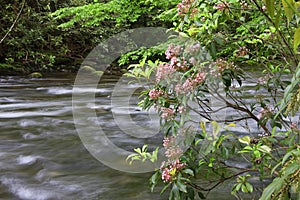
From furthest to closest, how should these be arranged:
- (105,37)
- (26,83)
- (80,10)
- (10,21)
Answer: (105,37)
(10,21)
(26,83)
(80,10)

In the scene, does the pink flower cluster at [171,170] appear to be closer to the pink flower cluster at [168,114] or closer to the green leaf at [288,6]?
the pink flower cluster at [168,114]

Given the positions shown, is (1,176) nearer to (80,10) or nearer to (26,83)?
(80,10)

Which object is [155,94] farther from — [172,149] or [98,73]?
[98,73]

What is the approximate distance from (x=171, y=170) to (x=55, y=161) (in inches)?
71.2

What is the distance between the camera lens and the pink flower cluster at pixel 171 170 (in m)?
1.47

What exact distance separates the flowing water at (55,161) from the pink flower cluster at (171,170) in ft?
2.97

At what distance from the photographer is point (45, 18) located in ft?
35.1

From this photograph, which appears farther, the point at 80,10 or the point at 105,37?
the point at 105,37

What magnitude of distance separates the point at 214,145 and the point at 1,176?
1.92 m

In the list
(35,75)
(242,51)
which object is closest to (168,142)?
(242,51)

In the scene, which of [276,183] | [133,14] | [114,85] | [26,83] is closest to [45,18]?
[26,83]

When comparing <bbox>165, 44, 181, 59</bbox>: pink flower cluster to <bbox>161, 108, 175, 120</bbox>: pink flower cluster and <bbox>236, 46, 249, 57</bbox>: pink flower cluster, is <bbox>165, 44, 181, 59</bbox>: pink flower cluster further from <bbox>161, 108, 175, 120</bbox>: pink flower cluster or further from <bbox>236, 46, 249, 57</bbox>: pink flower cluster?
<bbox>236, 46, 249, 57</bbox>: pink flower cluster

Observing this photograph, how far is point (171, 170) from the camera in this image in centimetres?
148

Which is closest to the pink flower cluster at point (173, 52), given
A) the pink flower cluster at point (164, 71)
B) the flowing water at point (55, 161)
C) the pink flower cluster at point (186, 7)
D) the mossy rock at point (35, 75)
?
the pink flower cluster at point (164, 71)
